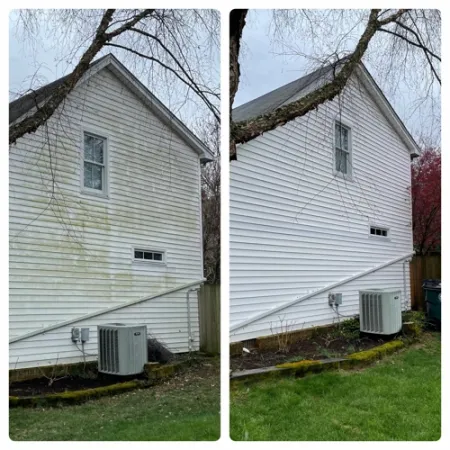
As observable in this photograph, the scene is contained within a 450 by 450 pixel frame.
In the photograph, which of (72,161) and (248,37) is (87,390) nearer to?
(72,161)

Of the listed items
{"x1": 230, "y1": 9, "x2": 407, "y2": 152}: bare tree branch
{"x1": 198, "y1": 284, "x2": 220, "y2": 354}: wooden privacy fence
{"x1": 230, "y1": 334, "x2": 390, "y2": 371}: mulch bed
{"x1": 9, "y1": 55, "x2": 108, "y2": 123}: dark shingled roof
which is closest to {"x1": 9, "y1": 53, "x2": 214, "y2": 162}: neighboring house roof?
{"x1": 9, "y1": 55, "x2": 108, "y2": 123}: dark shingled roof

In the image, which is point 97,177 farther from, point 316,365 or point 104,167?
point 316,365

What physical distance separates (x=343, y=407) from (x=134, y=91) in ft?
5.82

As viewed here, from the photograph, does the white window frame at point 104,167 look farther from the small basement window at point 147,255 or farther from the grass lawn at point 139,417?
the grass lawn at point 139,417

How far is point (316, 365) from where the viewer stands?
2.32 meters

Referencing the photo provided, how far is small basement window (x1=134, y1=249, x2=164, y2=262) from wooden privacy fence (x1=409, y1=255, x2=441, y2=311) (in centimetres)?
126

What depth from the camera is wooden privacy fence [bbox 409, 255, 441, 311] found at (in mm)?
2246

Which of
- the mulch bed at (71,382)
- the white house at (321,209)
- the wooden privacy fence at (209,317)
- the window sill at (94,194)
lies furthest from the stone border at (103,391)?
the window sill at (94,194)

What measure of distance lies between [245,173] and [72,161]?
87cm

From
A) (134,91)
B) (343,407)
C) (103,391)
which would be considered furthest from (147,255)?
(343,407)

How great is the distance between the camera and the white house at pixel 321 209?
242 centimetres
